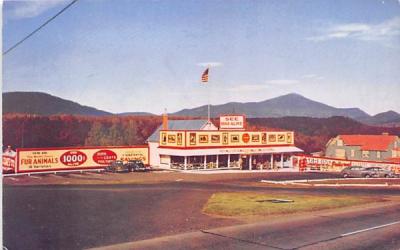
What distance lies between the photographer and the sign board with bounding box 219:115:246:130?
360 inches

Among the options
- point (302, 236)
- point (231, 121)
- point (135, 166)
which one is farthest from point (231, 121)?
point (302, 236)

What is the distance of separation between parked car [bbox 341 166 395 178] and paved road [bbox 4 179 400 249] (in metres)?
1.34

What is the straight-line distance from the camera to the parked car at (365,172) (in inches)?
397

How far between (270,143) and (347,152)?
1916 mm

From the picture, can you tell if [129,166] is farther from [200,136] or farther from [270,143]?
[270,143]

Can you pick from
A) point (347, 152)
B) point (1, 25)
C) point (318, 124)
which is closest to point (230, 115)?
point (318, 124)

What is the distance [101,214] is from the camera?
27.1ft

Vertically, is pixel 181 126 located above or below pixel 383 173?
above

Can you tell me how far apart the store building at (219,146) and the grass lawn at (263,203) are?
0.61 metres

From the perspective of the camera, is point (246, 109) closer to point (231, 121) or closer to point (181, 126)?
point (231, 121)

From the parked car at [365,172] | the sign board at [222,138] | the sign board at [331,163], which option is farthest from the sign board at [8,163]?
the parked car at [365,172]

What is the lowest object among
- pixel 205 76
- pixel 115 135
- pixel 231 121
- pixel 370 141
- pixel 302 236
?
pixel 302 236

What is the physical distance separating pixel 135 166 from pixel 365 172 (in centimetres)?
508

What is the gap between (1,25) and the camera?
280 inches
